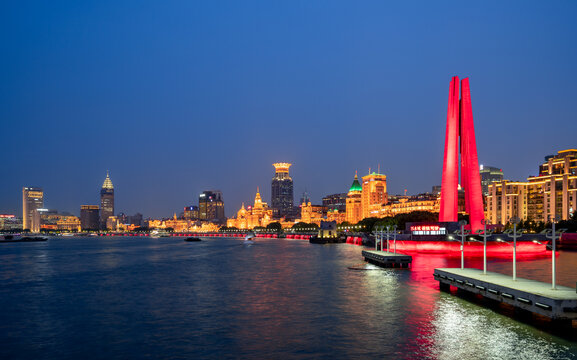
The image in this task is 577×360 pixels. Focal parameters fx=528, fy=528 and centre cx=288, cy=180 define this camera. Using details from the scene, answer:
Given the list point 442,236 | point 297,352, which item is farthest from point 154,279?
point 442,236

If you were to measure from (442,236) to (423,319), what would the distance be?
3061 inches

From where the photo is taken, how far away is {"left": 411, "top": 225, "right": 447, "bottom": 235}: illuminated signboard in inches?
4474

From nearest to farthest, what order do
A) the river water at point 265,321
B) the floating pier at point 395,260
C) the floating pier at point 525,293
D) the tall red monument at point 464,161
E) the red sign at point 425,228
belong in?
the river water at point 265,321 < the floating pier at point 525,293 < the floating pier at point 395,260 < the tall red monument at point 464,161 < the red sign at point 425,228

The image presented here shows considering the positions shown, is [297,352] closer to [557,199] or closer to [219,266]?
[219,266]

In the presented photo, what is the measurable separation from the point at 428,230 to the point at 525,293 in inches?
3355

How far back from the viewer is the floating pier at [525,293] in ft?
98.4

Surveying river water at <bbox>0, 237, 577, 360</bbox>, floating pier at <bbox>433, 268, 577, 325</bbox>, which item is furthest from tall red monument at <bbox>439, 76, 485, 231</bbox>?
floating pier at <bbox>433, 268, 577, 325</bbox>

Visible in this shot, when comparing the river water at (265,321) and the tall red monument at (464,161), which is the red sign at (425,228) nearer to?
the tall red monument at (464,161)

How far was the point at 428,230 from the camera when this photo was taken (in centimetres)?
11694

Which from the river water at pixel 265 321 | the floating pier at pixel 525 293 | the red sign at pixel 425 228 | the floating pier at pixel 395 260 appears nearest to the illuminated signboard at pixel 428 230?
the red sign at pixel 425 228

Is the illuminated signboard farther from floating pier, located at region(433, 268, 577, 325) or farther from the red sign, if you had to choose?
floating pier, located at region(433, 268, 577, 325)

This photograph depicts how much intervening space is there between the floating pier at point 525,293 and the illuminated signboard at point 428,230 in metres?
66.7

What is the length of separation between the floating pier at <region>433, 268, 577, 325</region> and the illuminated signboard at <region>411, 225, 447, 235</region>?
66.7 m

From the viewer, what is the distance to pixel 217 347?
1225 inches
